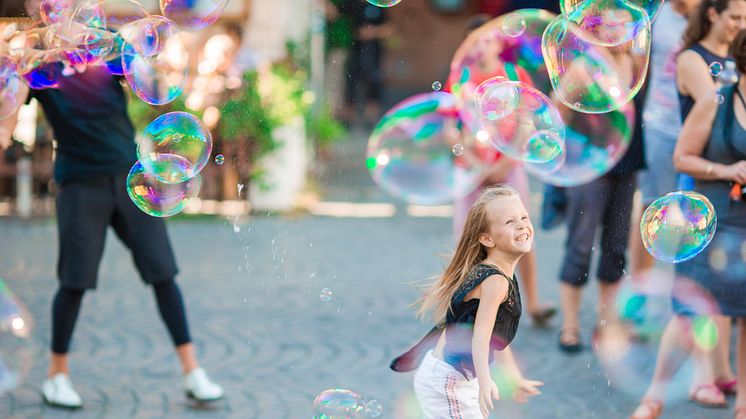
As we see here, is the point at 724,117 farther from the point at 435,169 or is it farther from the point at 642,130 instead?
the point at 435,169

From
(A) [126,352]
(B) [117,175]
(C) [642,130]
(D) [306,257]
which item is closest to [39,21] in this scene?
(B) [117,175]

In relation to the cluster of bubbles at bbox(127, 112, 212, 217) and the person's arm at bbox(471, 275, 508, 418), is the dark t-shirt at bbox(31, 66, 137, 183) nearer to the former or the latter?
the cluster of bubbles at bbox(127, 112, 212, 217)

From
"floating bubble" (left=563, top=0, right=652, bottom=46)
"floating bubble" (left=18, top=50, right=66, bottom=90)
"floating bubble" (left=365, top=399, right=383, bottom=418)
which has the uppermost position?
"floating bubble" (left=563, top=0, right=652, bottom=46)

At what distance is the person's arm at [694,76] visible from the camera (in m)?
4.39

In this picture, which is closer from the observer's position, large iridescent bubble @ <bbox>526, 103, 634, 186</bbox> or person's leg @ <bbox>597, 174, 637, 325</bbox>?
large iridescent bubble @ <bbox>526, 103, 634, 186</bbox>

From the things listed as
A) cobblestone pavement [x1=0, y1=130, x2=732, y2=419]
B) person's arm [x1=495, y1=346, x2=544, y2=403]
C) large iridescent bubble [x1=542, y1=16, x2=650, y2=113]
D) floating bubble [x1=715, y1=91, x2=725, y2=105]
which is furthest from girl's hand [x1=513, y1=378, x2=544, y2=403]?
floating bubble [x1=715, y1=91, x2=725, y2=105]

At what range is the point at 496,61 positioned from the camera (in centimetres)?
555

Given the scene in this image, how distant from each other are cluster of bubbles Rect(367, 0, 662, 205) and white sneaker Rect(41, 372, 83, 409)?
190 cm

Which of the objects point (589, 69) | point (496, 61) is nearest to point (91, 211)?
point (589, 69)

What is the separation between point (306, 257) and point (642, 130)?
379 cm

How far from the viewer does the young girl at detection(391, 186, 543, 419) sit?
10.4 feet

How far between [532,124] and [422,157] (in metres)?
1.27

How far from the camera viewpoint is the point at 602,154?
5023mm

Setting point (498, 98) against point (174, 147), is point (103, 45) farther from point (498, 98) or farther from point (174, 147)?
point (498, 98)
